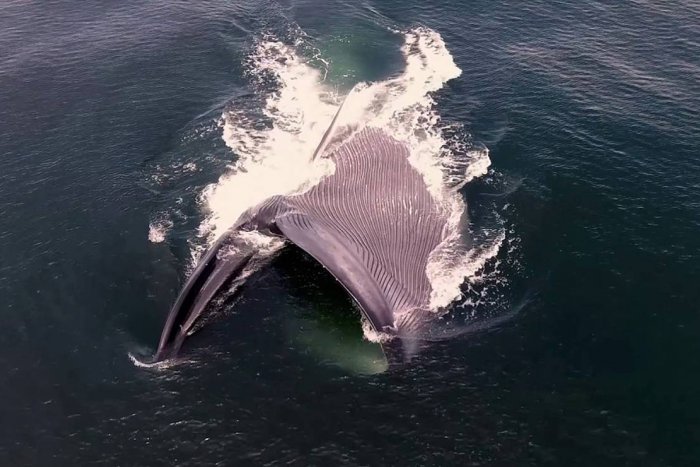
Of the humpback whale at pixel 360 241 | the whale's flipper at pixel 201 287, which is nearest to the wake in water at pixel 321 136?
the humpback whale at pixel 360 241

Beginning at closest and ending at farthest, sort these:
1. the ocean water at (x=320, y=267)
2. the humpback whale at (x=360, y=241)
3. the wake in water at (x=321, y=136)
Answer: the ocean water at (x=320, y=267) → the humpback whale at (x=360, y=241) → the wake in water at (x=321, y=136)

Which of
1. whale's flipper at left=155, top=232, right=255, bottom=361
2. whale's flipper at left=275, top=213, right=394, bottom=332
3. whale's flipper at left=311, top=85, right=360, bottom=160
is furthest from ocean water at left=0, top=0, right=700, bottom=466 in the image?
whale's flipper at left=275, top=213, right=394, bottom=332

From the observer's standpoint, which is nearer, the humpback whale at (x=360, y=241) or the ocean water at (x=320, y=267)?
the ocean water at (x=320, y=267)

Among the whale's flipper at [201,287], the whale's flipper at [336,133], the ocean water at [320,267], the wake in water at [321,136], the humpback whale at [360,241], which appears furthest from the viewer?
the whale's flipper at [336,133]

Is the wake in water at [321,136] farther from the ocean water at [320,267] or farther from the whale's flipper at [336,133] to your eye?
the whale's flipper at [336,133]

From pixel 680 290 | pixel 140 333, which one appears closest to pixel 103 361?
pixel 140 333

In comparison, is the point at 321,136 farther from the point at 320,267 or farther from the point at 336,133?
the point at 320,267

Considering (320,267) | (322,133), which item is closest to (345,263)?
(320,267)
